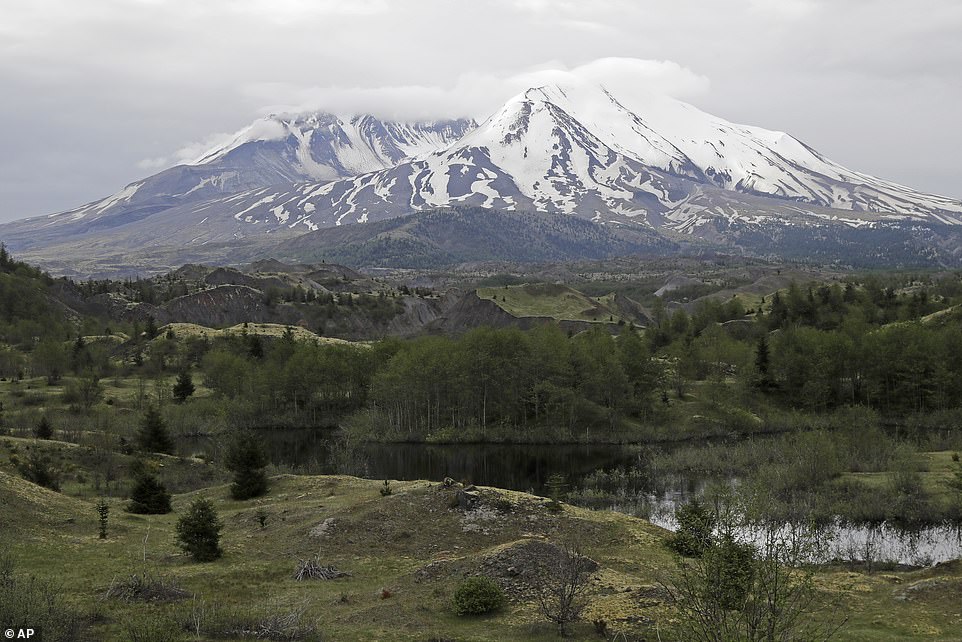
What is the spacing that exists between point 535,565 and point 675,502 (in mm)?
29695

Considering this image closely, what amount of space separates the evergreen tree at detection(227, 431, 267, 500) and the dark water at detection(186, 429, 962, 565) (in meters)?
15.8

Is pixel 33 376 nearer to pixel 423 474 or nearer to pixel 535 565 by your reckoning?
pixel 423 474

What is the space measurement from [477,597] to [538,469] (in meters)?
46.1

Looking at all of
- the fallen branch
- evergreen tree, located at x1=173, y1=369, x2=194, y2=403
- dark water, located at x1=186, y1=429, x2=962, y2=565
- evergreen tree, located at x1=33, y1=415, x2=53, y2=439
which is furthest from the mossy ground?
evergreen tree, located at x1=173, y1=369, x2=194, y2=403

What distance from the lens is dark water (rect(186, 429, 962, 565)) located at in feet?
139

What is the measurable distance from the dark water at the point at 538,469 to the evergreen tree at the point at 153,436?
6803 millimetres

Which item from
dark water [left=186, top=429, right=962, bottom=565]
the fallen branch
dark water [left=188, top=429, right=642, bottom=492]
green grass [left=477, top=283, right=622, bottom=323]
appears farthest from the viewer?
green grass [left=477, top=283, right=622, bottom=323]

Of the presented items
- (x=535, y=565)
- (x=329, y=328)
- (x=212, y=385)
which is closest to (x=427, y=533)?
(x=535, y=565)

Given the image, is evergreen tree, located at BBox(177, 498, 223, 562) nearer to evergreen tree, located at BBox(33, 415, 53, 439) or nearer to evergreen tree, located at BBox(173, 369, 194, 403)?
evergreen tree, located at BBox(33, 415, 53, 439)

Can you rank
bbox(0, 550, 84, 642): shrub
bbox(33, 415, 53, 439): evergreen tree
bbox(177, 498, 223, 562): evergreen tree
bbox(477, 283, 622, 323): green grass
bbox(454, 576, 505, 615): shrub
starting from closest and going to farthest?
bbox(0, 550, 84, 642): shrub, bbox(454, 576, 505, 615): shrub, bbox(177, 498, 223, 562): evergreen tree, bbox(33, 415, 53, 439): evergreen tree, bbox(477, 283, 622, 323): green grass

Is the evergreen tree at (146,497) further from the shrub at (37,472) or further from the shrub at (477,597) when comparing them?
the shrub at (477,597)

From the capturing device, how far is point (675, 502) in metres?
54.9

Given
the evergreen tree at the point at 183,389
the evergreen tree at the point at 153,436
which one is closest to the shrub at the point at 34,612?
the evergreen tree at the point at 153,436

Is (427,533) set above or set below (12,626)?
below
